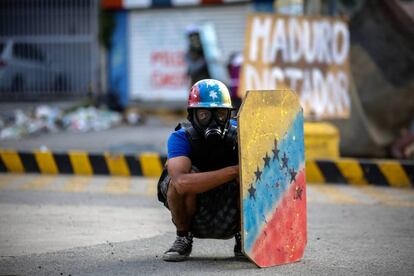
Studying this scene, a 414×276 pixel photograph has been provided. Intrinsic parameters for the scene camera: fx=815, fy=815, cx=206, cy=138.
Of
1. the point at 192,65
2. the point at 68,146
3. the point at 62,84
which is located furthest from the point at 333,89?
the point at 62,84

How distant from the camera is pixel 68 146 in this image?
45.5 feet

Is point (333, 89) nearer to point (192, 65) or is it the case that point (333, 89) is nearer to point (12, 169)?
point (192, 65)

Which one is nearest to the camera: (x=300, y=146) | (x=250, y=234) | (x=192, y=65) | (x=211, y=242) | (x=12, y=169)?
(x=250, y=234)

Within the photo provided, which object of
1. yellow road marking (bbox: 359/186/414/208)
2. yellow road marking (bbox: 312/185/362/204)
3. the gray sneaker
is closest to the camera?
the gray sneaker

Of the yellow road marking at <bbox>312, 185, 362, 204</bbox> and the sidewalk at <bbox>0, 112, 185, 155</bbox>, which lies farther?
the sidewalk at <bbox>0, 112, 185, 155</bbox>

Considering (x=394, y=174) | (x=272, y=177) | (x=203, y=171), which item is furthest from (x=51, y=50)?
(x=272, y=177)

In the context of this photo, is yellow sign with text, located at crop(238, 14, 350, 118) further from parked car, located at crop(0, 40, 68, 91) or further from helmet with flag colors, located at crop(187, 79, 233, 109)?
parked car, located at crop(0, 40, 68, 91)

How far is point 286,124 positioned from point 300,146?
0.64 feet

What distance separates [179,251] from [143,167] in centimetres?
551

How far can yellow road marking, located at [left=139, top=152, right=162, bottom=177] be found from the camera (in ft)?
36.0

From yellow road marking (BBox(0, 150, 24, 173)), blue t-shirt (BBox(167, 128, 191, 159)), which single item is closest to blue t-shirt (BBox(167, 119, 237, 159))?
blue t-shirt (BBox(167, 128, 191, 159))

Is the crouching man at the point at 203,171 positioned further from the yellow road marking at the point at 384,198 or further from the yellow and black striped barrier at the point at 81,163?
the yellow and black striped barrier at the point at 81,163

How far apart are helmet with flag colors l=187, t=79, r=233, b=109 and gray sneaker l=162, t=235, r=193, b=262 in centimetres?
95

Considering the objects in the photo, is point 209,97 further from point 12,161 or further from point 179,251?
point 12,161
